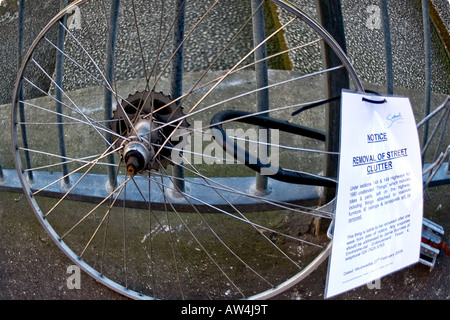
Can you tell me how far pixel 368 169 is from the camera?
1441mm

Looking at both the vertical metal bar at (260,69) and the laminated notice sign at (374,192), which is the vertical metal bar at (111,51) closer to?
the vertical metal bar at (260,69)

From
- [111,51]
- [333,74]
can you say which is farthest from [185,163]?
[333,74]

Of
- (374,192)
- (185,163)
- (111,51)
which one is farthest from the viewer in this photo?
(185,163)

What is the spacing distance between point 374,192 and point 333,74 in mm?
622

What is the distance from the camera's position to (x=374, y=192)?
1467 mm

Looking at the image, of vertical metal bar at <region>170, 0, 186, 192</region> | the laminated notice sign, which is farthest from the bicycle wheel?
the laminated notice sign

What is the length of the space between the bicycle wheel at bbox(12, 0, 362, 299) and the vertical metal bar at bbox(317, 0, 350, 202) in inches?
1.7

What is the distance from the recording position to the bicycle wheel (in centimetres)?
181

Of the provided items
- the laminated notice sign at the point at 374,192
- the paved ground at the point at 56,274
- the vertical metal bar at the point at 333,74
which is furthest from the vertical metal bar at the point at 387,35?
the paved ground at the point at 56,274

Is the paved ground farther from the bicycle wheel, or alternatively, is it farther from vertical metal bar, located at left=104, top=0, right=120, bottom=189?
vertical metal bar, located at left=104, top=0, right=120, bottom=189

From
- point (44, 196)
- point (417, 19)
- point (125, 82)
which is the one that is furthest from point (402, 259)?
point (417, 19)

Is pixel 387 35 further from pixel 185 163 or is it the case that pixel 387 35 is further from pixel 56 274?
pixel 56 274

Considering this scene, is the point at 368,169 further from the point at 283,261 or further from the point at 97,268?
the point at 97,268

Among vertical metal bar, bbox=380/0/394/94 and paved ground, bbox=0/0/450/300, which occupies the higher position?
vertical metal bar, bbox=380/0/394/94
